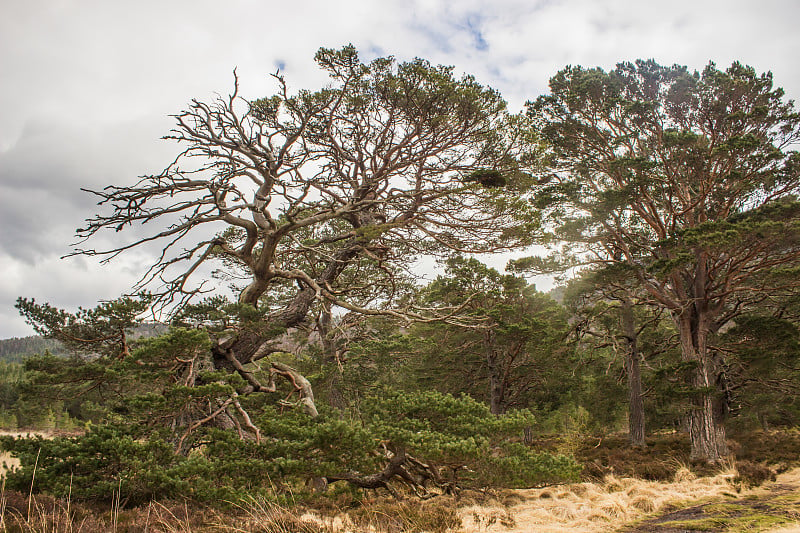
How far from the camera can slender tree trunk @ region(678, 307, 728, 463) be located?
11547 mm

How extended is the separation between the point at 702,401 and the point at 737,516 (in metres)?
7.45

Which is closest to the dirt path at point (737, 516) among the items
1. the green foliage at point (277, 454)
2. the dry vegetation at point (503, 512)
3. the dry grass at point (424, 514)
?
the dry vegetation at point (503, 512)

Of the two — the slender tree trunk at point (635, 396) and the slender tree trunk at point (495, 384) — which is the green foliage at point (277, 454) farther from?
the slender tree trunk at point (635, 396)

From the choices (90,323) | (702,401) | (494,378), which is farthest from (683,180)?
(90,323)

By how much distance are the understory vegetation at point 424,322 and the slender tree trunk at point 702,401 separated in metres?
0.08

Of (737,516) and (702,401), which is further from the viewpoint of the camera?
(702,401)

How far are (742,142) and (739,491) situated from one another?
304 inches

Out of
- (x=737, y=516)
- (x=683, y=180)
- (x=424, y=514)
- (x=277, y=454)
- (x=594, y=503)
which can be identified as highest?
(x=683, y=180)

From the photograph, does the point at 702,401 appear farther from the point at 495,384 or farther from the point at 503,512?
the point at 503,512

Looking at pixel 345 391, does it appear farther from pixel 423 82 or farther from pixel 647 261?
pixel 647 261

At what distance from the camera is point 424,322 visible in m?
10.5

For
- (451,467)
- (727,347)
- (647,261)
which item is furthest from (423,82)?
(727,347)

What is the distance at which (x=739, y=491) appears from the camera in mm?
7969

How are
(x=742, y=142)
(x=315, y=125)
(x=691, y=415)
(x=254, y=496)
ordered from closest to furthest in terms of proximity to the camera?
(x=254, y=496)
(x=315, y=125)
(x=742, y=142)
(x=691, y=415)
